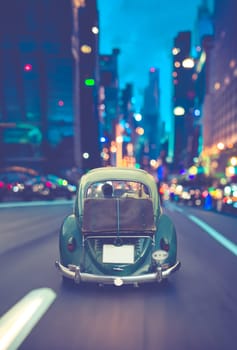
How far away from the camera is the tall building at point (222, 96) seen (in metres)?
80.1

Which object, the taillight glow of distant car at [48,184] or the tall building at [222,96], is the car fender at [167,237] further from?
the tall building at [222,96]

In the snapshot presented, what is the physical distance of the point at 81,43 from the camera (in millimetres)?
83875

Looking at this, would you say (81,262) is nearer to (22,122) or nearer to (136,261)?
(136,261)

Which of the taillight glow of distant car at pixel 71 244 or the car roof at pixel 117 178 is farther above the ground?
the car roof at pixel 117 178

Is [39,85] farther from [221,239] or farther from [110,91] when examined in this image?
[110,91]

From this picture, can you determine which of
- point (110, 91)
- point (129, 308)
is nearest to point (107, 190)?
point (129, 308)

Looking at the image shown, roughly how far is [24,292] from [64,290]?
505 millimetres

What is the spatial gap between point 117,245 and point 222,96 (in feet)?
298

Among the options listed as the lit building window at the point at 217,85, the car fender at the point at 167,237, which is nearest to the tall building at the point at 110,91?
the lit building window at the point at 217,85

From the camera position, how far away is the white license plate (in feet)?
18.4

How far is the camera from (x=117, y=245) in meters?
5.65

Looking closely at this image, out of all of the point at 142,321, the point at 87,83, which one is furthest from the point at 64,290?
the point at 87,83

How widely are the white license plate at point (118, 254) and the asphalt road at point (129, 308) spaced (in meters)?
0.45

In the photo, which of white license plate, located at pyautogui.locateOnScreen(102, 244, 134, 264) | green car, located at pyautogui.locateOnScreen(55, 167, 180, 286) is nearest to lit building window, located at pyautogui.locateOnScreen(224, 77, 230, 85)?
green car, located at pyautogui.locateOnScreen(55, 167, 180, 286)
